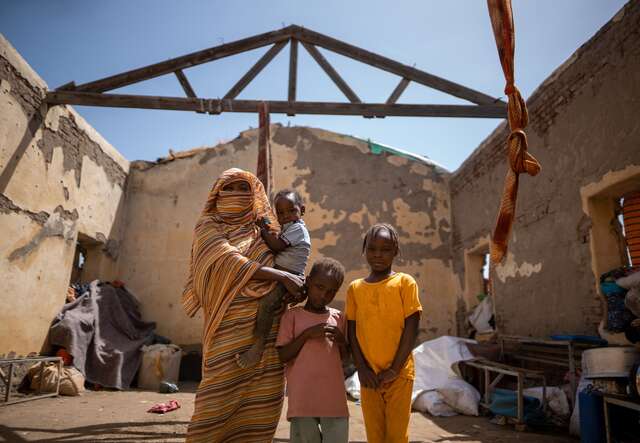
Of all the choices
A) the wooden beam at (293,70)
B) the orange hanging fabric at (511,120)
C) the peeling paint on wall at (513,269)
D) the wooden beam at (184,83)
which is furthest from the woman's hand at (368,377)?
the wooden beam at (184,83)

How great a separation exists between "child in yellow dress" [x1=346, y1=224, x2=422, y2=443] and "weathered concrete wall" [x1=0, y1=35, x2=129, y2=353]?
481cm

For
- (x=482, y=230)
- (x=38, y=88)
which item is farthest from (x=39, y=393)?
(x=482, y=230)

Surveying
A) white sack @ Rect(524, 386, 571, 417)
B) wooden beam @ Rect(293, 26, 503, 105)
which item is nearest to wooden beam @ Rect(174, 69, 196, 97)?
wooden beam @ Rect(293, 26, 503, 105)

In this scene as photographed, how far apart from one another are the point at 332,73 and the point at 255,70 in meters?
0.98

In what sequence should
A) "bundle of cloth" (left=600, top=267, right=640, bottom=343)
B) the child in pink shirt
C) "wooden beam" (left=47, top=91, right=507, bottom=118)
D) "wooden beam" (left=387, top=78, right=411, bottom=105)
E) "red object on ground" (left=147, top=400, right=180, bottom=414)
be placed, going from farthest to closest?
"wooden beam" (left=387, top=78, right=411, bottom=105), "wooden beam" (left=47, top=91, right=507, bottom=118), "red object on ground" (left=147, top=400, right=180, bottom=414), "bundle of cloth" (left=600, top=267, right=640, bottom=343), the child in pink shirt

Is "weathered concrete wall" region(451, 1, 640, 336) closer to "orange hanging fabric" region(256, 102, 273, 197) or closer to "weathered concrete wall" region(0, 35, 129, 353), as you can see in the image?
"orange hanging fabric" region(256, 102, 273, 197)

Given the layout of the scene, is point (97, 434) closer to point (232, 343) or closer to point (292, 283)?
point (232, 343)

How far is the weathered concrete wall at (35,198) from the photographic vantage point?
4.88 metres

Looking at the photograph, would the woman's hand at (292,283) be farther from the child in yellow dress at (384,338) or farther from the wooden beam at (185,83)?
the wooden beam at (185,83)

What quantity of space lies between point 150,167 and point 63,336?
12.5 feet

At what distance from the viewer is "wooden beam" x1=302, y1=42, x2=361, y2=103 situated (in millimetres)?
5168

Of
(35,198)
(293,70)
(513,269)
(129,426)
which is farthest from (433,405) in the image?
(35,198)

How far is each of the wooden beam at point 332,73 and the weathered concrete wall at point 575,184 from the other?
231cm

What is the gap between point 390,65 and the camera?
5203mm
